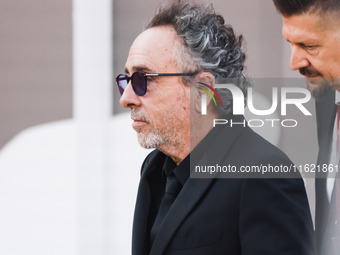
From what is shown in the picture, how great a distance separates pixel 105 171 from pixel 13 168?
0.61m

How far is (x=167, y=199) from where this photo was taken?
1916mm

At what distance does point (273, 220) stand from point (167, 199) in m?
0.45

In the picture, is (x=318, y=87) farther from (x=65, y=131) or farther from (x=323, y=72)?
(x=65, y=131)

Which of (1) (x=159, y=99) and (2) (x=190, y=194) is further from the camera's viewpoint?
(1) (x=159, y=99)

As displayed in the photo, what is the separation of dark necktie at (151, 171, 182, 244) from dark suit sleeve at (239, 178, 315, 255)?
31 cm

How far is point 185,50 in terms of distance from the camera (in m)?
1.97

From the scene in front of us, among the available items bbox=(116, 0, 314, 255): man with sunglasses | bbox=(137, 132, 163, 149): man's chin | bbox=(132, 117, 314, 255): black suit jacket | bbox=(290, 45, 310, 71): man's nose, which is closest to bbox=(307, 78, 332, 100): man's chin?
bbox=(290, 45, 310, 71): man's nose

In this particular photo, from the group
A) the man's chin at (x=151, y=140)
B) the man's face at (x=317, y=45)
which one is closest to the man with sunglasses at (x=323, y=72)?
the man's face at (x=317, y=45)

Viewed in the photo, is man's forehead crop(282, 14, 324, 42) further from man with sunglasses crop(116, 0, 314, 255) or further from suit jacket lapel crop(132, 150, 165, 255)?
suit jacket lapel crop(132, 150, 165, 255)

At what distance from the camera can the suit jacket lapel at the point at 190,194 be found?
5.73 ft

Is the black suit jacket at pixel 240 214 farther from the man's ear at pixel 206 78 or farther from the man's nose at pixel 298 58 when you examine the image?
the man's nose at pixel 298 58

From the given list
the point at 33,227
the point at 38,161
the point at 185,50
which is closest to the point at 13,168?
the point at 38,161

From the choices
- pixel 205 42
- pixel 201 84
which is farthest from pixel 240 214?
pixel 205 42

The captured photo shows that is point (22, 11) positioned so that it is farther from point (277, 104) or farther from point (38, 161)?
point (277, 104)
